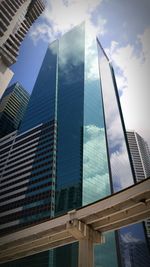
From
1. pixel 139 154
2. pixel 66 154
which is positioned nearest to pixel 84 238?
pixel 66 154

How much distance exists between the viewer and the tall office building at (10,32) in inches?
1043

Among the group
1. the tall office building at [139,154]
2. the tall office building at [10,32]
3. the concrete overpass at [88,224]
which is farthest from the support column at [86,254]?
the tall office building at [139,154]

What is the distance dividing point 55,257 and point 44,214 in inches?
582

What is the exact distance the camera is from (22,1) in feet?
101

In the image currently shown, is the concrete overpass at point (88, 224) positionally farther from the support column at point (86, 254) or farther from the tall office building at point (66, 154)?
the tall office building at point (66, 154)

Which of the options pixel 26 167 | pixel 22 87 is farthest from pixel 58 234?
pixel 22 87

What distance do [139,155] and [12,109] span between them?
88.0 metres

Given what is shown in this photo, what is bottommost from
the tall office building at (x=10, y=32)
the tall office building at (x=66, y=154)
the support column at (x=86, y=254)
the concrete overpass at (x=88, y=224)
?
the support column at (x=86, y=254)

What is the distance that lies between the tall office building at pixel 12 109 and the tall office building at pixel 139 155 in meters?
76.8

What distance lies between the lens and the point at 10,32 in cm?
2856

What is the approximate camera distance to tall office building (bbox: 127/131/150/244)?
15826cm

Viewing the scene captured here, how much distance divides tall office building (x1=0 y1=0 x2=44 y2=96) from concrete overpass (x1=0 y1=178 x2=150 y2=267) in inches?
579

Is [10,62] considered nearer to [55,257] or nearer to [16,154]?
[55,257]

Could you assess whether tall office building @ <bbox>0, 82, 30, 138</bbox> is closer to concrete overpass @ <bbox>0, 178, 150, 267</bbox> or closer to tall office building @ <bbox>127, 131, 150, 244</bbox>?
tall office building @ <bbox>127, 131, 150, 244</bbox>
